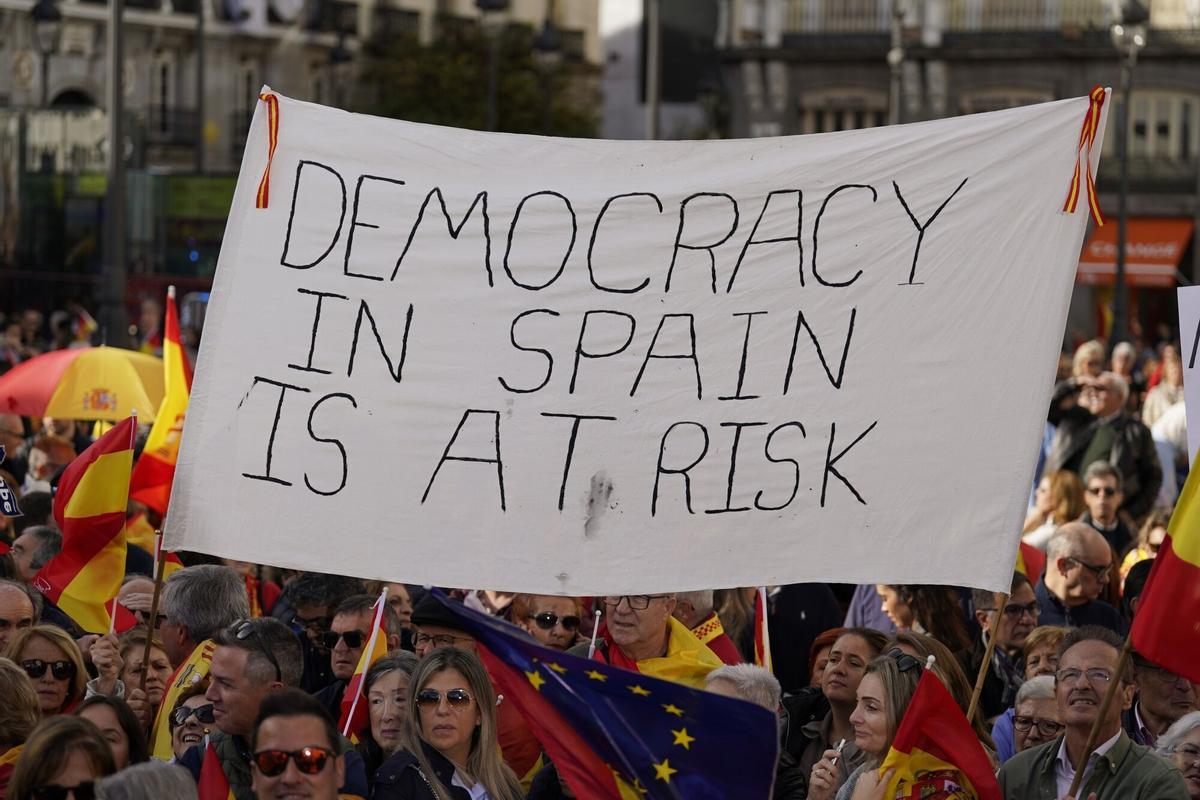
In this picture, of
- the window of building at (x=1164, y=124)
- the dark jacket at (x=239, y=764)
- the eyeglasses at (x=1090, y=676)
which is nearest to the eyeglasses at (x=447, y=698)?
the dark jacket at (x=239, y=764)

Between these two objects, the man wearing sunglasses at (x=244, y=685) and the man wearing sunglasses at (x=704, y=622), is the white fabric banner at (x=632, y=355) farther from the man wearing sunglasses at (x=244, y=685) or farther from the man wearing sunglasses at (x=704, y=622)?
the man wearing sunglasses at (x=704, y=622)

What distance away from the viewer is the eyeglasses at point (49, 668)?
6.09 m

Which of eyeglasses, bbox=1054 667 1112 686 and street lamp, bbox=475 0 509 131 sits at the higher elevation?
street lamp, bbox=475 0 509 131

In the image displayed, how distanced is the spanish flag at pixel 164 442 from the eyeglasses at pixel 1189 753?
5179mm

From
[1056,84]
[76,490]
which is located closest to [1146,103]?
[1056,84]

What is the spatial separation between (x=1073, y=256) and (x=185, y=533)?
8.33 feet

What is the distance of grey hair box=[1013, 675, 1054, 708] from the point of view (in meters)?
6.42

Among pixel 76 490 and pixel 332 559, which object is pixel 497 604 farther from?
pixel 332 559

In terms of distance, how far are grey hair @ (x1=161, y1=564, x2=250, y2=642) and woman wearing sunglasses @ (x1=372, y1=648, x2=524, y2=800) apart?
135 centimetres

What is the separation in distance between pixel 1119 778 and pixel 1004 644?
8.43 ft

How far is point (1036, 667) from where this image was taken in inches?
279

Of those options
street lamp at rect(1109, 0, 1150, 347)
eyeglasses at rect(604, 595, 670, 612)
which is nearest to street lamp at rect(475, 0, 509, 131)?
street lamp at rect(1109, 0, 1150, 347)

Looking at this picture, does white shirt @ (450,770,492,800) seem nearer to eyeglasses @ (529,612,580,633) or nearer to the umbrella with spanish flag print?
eyeglasses @ (529,612,580,633)

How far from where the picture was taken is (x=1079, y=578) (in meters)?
8.30
